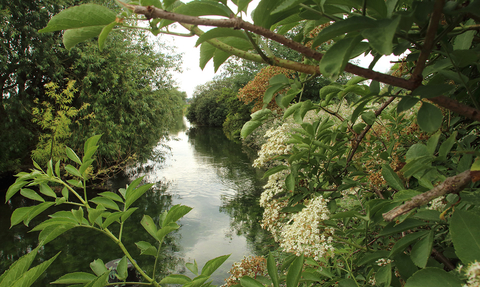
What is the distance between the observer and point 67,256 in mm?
4914

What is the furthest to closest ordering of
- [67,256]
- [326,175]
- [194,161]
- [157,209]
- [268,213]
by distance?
1. [194,161]
2. [157,209]
3. [67,256]
4. [268,213]
5. [326,175]

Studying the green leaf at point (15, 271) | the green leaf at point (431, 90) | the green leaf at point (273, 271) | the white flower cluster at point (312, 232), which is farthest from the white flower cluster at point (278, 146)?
the green leaf at point (15, 271)

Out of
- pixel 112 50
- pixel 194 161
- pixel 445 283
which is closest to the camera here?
pixel 445 283

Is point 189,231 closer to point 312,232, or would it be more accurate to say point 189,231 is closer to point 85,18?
point 312,232

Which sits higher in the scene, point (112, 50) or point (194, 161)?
point (112, 50)

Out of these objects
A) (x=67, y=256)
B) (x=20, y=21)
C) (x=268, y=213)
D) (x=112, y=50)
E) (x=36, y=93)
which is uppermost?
(x=20, y=21)

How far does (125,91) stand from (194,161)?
16.2 ft

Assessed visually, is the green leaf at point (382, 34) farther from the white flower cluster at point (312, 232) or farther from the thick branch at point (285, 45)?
the white flower cluster at point (312, 232)

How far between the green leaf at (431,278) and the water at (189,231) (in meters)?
4.31

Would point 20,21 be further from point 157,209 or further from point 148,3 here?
point 148,3

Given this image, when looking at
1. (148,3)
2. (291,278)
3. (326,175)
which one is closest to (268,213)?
(326,175)

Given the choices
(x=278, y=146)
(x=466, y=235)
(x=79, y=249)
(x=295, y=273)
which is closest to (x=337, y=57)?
(x=466, y=235)

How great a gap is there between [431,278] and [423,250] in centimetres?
14

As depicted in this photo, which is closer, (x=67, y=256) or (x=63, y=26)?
(x=63, y=26)
